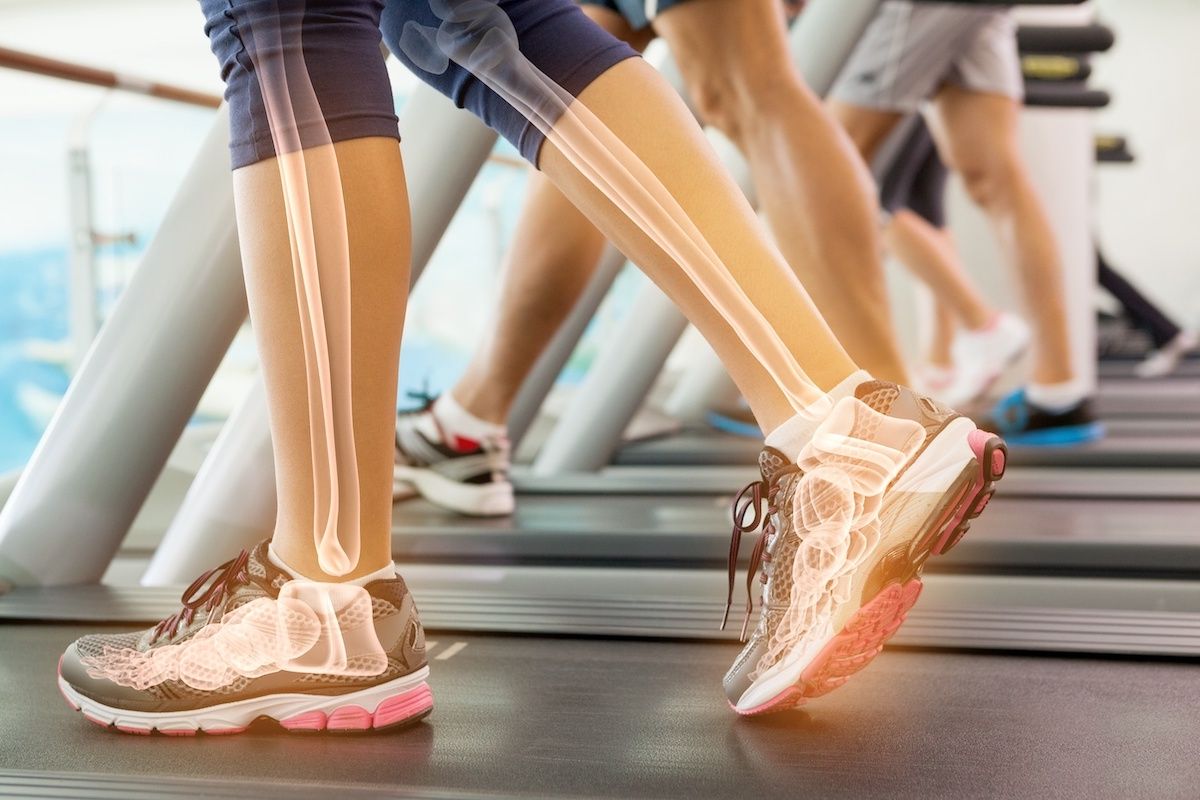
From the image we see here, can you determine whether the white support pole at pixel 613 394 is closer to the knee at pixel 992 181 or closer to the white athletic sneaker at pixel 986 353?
the knee at pixel 992 181

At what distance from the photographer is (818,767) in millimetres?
783

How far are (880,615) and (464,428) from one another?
3.69ft

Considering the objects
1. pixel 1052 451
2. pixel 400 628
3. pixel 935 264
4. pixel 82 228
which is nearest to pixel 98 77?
pixel 82 228

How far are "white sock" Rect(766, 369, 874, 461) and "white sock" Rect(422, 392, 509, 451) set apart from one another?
3.46ft

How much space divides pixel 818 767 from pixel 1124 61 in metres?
9.33

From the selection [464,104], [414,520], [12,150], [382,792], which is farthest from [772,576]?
[12,150]

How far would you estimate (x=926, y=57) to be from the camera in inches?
98.0

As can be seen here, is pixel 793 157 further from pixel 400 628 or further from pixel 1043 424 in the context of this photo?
pixel 1043 424

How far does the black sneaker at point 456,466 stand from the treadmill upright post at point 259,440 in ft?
1.27

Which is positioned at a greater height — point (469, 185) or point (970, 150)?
point (469, 185)

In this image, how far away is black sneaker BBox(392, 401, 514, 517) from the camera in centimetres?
191

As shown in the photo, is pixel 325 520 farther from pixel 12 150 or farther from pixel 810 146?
pixel 12 150

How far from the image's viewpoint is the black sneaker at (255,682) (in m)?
0.88
